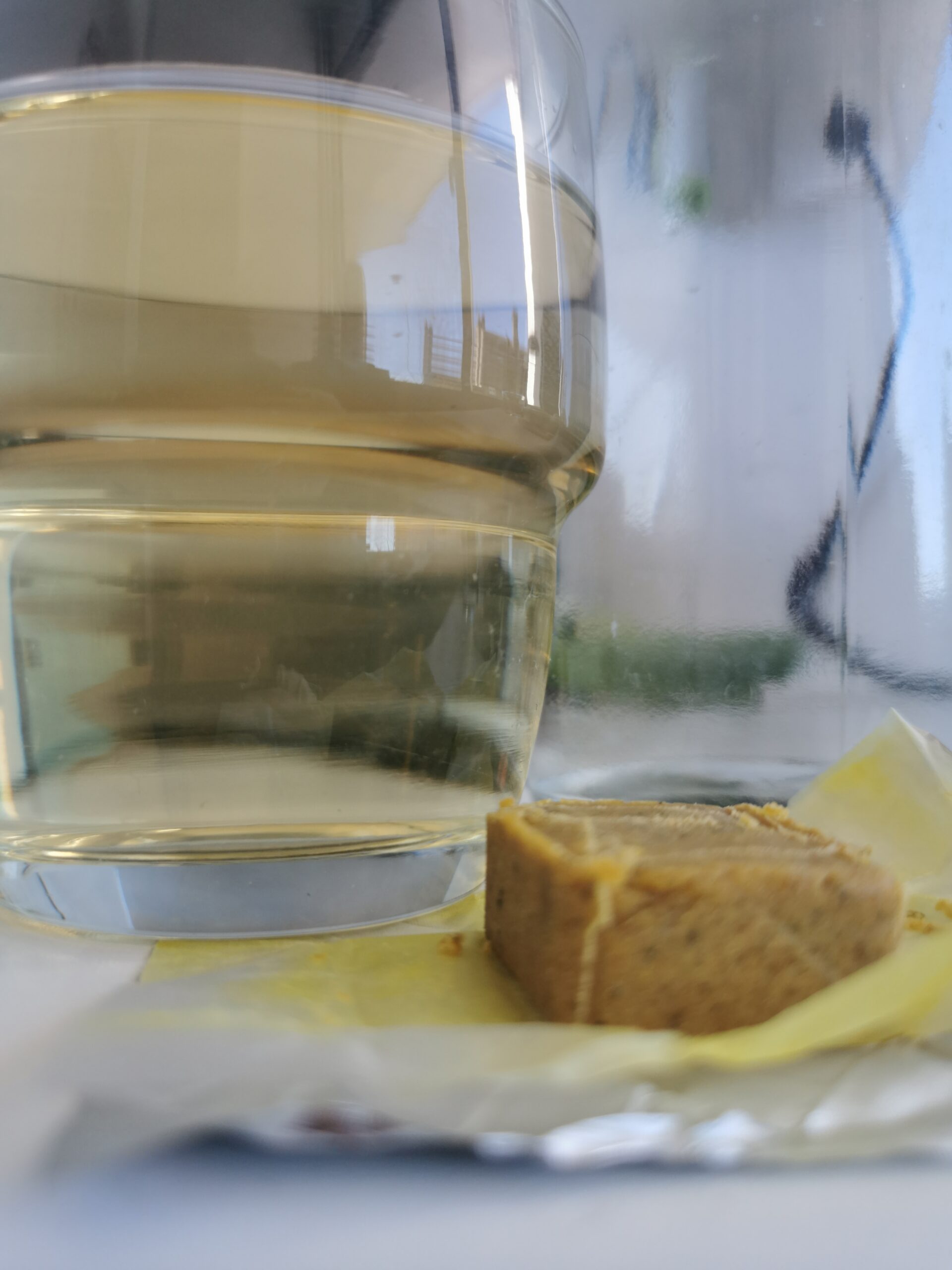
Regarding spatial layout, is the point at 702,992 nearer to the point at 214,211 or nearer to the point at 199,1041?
the point at 199,1041

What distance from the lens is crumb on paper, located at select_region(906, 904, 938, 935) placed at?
217 millimetres

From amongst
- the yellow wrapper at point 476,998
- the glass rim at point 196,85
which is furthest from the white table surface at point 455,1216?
the glass rim at point 196,85

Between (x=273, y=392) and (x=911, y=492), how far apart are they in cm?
29

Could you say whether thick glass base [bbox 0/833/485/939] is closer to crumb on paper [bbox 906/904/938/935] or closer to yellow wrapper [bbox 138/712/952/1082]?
yellow wrapper [bbox 138/712/952/1082]

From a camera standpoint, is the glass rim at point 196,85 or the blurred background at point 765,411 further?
the blurred background at point 765,411

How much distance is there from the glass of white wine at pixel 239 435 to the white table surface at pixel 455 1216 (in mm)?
110

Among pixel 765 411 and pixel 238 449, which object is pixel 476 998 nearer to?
pixel 238 449

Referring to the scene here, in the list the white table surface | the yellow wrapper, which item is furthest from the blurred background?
the white table surface

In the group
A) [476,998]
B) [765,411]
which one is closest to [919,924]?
[476,998]

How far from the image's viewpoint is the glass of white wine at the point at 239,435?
22 cm

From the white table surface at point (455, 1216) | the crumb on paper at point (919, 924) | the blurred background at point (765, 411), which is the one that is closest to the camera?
the white table surface at point (455, 1216)

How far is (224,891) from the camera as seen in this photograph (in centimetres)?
23

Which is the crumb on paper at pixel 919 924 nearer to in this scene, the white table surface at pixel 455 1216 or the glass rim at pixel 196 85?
the white table surface at pixel 455 1216

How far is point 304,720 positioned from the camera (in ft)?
0.77
